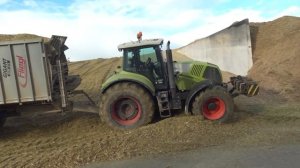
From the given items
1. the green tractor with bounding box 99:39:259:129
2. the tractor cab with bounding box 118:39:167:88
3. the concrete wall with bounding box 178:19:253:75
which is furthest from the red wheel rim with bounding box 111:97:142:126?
the concrete wall with bounding box 178:19:253:75

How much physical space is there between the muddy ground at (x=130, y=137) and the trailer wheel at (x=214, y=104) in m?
0.31

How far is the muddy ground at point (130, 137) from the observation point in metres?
9.35

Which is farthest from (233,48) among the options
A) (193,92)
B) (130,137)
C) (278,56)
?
(130,137)

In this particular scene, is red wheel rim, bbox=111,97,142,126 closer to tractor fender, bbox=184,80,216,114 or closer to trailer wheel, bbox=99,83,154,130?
trailer wheel, bbox=99,83,154,130

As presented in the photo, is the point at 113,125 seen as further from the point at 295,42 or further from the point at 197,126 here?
the point at 295,42

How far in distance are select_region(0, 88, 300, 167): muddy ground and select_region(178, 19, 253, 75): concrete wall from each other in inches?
440

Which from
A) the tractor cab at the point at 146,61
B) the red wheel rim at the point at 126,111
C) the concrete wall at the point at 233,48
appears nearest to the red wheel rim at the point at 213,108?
the tractor cab at the point at 146,61

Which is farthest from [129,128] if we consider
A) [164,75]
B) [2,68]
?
[2,68]

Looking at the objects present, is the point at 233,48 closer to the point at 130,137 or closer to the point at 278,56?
the point at 278,56

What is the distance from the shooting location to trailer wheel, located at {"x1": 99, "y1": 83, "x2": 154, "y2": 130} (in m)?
12.0

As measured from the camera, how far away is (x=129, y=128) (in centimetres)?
1206

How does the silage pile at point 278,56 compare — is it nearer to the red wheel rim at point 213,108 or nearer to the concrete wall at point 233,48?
the concrete wall at point 233,48

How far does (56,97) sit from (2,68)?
152cm

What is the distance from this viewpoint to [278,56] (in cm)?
2456
